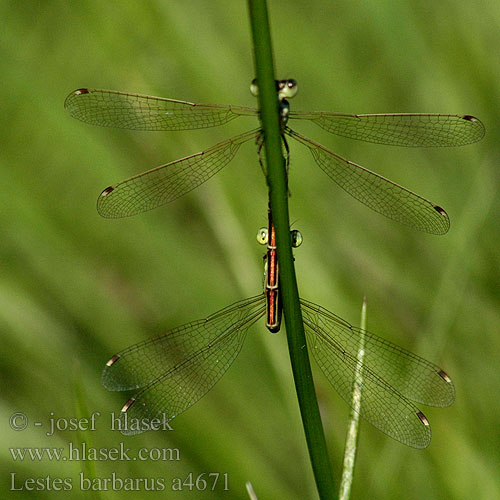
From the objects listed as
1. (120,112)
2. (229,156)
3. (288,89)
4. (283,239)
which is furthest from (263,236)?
(283,239)

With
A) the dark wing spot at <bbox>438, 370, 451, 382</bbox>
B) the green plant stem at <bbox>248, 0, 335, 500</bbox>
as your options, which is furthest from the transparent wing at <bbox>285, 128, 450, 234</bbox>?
the green plant stem at <bbox>248, 0, 335, 500</bbox>

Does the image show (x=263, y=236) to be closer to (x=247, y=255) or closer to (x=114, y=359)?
(x=114, y=359)

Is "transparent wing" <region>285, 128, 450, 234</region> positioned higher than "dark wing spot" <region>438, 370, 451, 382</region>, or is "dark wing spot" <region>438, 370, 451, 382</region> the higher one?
"transparent wing" <region>285, 128, 450, 234</region>

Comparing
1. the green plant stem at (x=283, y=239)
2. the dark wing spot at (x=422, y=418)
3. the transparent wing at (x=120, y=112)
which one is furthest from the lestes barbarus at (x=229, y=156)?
the green plant stem at (x=283, y=239)

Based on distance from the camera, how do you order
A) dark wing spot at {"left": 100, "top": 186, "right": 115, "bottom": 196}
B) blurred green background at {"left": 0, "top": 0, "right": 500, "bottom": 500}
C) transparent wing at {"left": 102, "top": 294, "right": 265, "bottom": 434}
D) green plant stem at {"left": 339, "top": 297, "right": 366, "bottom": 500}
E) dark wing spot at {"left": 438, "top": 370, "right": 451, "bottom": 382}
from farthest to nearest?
blurred green background at {"left": 0, "top": 0, "right": 500, "bottom": 500}, transparent wing at {"left": 102, "top": 294, "right": 265, "bottom": 434}, dark wing spot at {"left": 438, "top": 370, "right": 451, "bottom": 382}, dark wing spot at {"left": 100, "top": 186, "right": 115, "bottom": 196}, green plant stem at {"left": 339, "top": 297, "right": 366, "bottom": 500}

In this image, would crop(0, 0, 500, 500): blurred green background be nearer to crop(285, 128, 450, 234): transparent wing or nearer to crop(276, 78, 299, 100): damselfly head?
crop(285, 128, 450, 234): transparent wing

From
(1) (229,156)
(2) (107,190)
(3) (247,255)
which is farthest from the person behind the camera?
(3) (247,255)

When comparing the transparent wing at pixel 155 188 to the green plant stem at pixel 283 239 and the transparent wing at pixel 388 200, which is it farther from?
the green plant stem at pixel 283 239

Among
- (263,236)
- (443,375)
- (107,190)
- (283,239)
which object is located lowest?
(283,239)

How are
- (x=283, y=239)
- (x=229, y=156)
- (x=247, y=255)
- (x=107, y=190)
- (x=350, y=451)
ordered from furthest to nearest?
(x=247, y=255)
(x=229, y=156)
(x=107, y=190)
(x=350, y=451)
(x=283, y=239)
